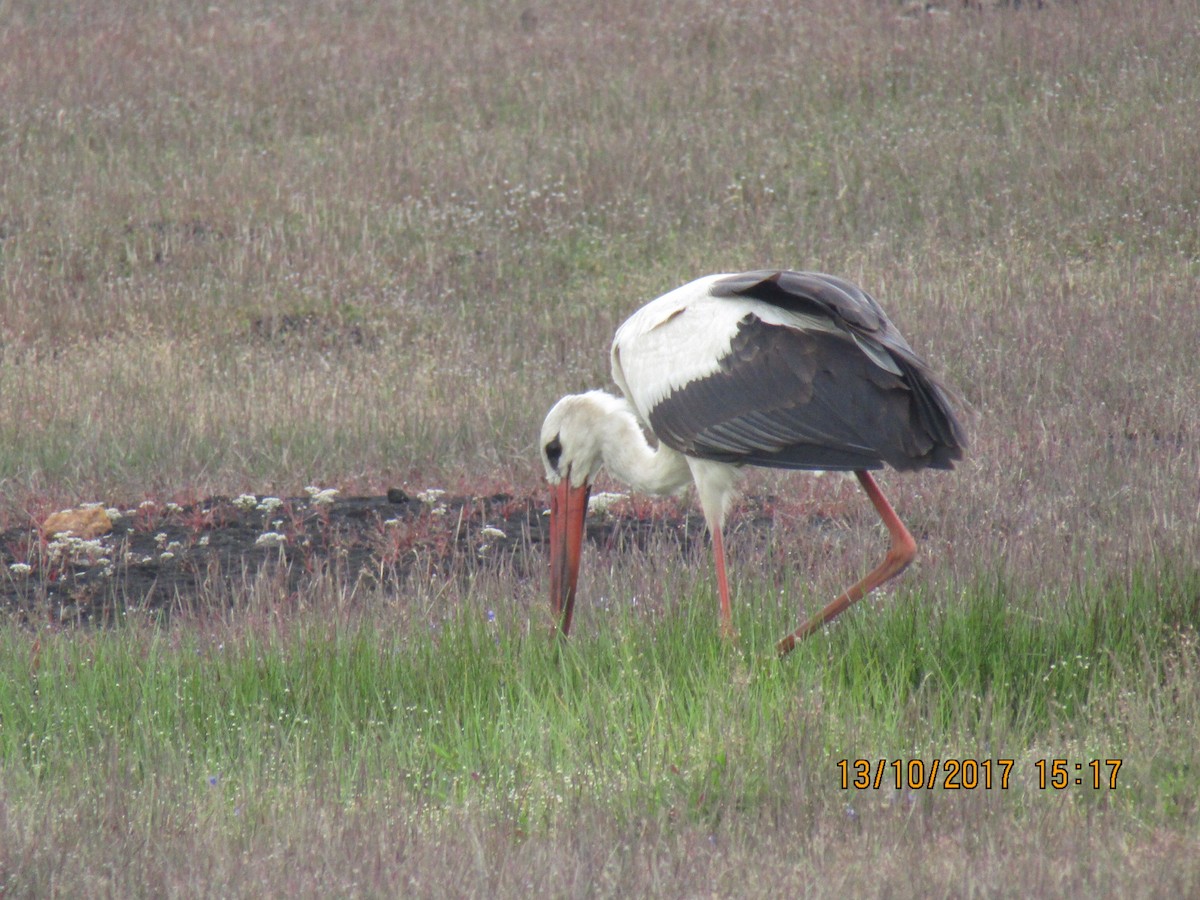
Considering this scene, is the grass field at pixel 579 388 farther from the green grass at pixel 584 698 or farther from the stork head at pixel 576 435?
the stork head at pixel 576 435

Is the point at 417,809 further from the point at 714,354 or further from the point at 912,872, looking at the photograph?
the point at 714,354

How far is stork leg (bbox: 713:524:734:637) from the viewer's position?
15.2 ft

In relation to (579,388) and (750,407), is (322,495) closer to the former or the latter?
(579,388)

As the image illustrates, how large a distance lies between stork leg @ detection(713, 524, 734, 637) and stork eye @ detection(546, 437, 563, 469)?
0.77 metres

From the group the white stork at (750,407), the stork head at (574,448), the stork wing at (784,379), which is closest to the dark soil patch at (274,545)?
the stork head at (574,448)

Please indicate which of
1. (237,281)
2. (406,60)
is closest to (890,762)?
(237,281)

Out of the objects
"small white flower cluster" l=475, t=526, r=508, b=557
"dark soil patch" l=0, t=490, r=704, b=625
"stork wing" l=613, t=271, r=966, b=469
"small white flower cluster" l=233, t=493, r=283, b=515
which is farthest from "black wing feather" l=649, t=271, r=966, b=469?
"small white flower cluster" l=233, t=493, r=283, b=515

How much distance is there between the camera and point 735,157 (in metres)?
14.5

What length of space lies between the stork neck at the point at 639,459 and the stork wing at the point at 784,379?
0.16 m

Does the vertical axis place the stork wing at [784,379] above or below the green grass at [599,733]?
above

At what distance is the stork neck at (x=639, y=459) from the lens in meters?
5.60

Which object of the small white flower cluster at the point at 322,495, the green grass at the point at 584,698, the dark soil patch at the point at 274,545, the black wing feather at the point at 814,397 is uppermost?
the black wing feather at the point at 814,397
